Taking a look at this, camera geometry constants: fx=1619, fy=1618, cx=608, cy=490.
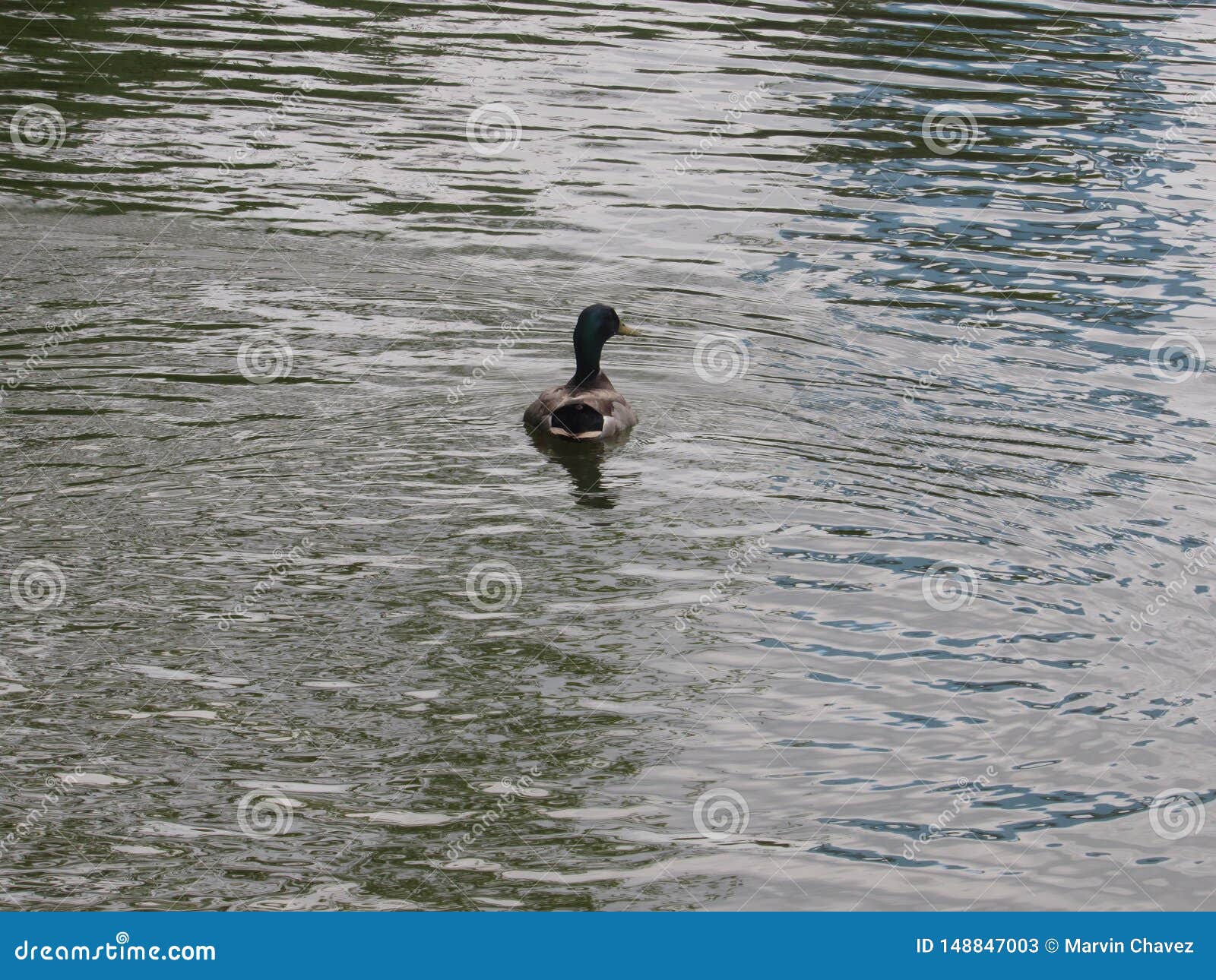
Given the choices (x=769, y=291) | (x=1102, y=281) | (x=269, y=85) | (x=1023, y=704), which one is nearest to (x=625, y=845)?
(x=1023, y=704)

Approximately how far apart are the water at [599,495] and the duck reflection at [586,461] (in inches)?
2.0

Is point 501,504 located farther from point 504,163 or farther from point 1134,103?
point 1134,103

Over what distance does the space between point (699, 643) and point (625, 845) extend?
2001 millimetres

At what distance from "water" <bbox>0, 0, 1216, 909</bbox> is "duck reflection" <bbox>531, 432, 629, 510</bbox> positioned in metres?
0.05

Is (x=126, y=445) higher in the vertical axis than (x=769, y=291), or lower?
lower

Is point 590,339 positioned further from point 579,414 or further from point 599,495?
point 599,495

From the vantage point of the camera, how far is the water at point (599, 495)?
7742 millimetres

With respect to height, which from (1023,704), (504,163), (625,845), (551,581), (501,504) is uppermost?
(504,163)

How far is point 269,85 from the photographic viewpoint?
20891 mm

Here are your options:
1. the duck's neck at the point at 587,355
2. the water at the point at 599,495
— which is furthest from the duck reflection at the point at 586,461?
the duck's neck at the point at 587,355

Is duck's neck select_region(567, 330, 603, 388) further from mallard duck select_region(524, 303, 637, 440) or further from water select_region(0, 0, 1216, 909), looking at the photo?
water select_region(0, 0, 1216, 909)

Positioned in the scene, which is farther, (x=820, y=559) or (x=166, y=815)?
(x=820, y=559)

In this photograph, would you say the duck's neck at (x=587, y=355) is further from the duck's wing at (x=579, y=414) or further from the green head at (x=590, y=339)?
the duck's wing at (x=579, y=414)

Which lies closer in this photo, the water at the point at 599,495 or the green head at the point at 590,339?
the water at the point at 599,495
